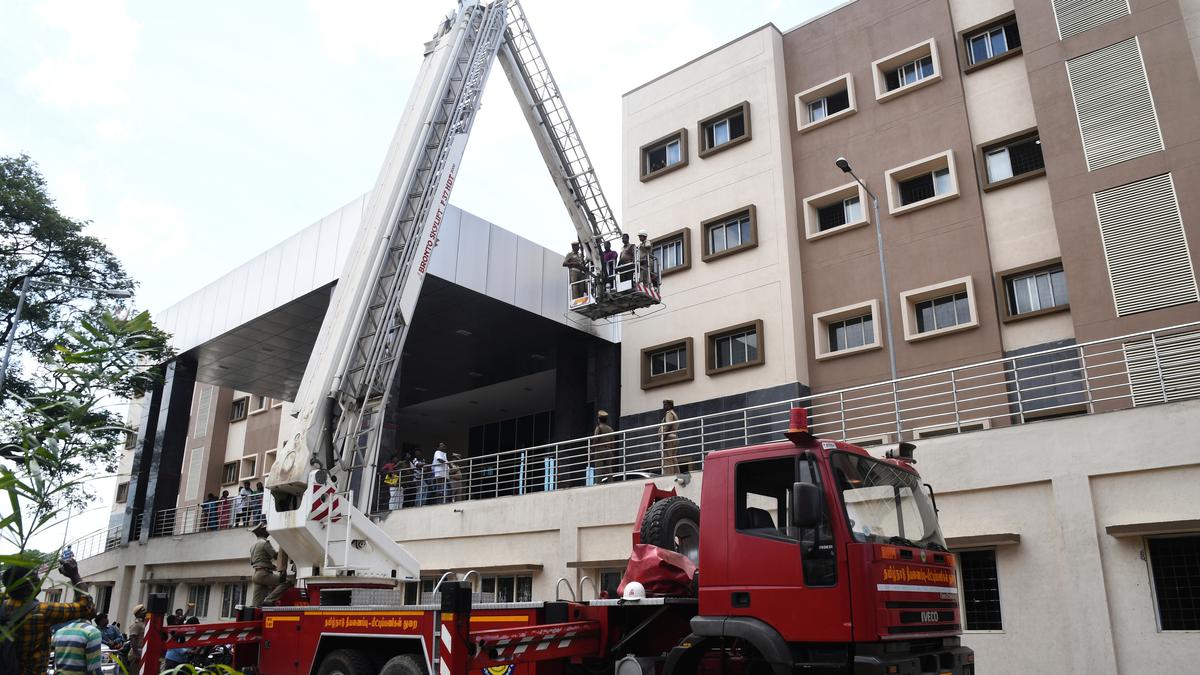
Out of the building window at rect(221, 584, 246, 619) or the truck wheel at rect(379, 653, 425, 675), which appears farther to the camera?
the building window at rect(221, 584, 246, 619)

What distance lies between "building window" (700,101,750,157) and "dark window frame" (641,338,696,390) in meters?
5.51

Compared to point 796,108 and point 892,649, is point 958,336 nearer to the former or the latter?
point 796,108

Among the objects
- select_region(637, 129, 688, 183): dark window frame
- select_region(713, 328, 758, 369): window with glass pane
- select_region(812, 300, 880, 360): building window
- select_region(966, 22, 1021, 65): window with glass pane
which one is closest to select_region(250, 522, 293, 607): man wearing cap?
select_region(713, 328, 758, 369): window with glass pane

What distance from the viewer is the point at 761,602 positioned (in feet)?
23.4

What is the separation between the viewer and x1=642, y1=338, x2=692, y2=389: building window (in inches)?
885

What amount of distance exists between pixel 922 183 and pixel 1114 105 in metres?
4.29

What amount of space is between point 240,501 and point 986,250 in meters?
22.3

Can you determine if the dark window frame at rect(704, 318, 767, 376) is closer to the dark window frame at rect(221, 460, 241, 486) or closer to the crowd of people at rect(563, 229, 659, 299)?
the crowd of people at rect(563, 229, 659, 299)

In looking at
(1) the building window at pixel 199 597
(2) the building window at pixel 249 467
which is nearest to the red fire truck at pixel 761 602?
(1) the building window at pixel 199 597

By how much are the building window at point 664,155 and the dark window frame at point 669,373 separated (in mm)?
5312

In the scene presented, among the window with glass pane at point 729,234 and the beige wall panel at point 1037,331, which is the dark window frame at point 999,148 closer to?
the beige wall panel at point 1037,331

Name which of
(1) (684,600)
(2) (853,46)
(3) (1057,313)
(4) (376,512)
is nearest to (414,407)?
(4) (376,512)

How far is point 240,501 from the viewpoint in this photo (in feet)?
86.3

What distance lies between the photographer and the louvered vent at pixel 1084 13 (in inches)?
688
